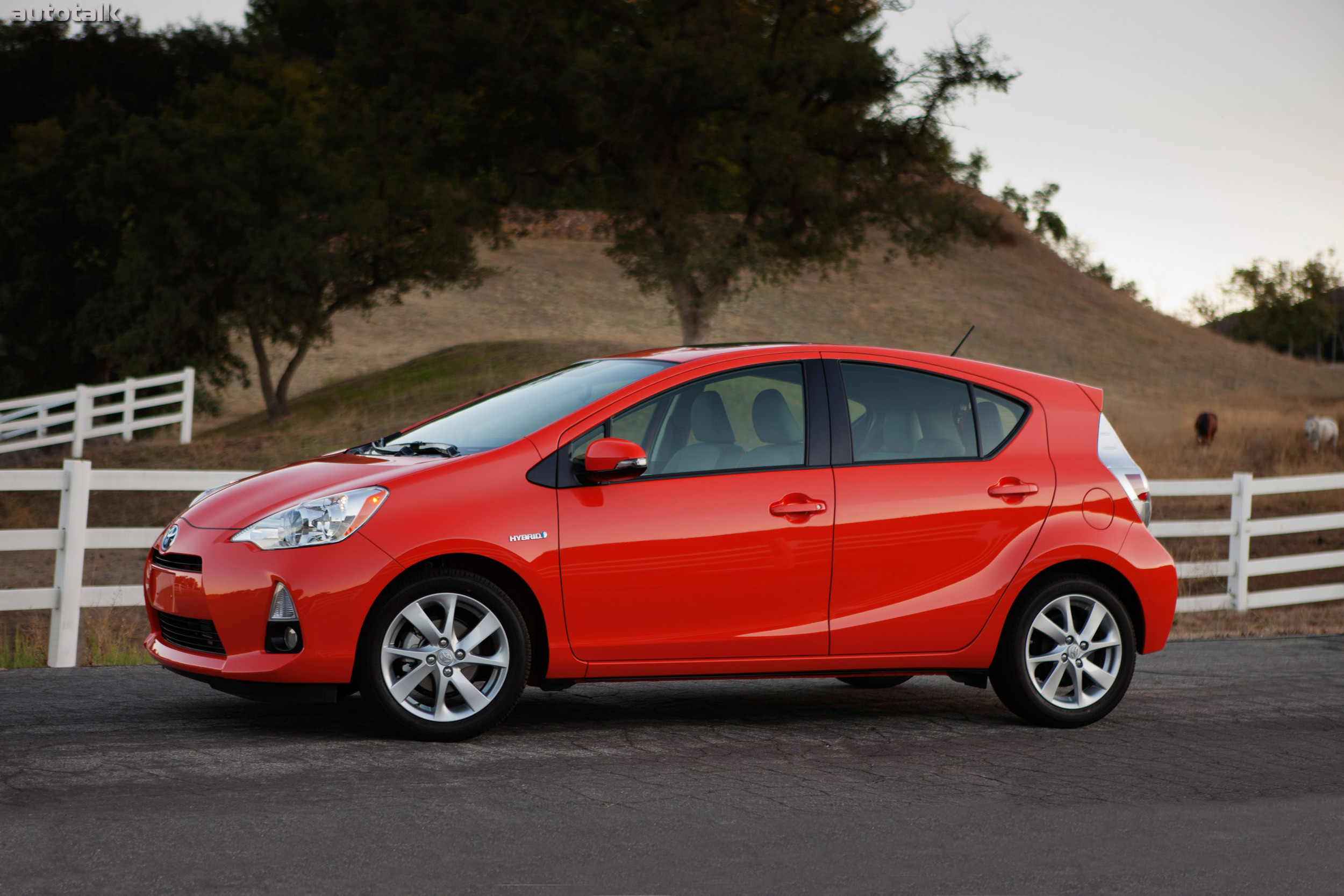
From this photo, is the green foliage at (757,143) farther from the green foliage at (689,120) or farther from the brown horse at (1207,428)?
the brown horse at (1207,428)

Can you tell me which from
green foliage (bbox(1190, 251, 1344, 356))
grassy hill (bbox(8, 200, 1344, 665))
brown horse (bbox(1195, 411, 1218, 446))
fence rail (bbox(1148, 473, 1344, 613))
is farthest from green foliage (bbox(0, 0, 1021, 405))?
green foliage (bbox(1190, 251, 1344, 356))

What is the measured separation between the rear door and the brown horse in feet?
86.4

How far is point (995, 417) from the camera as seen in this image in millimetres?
7109

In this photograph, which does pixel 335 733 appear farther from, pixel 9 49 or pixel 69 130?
pixel 9 49

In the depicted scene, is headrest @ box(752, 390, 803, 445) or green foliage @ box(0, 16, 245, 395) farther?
green foliage @ box(0, 16, 245, 395)

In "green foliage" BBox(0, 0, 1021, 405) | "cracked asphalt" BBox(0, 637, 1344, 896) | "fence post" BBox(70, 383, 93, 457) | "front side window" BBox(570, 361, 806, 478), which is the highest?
"green foliage" BBox(0, 0, 1021, 405)

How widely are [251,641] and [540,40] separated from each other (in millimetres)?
29409

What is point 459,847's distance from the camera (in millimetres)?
4590

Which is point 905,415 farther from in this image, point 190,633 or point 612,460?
point 190,633

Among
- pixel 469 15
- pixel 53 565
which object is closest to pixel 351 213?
pixel 469 15

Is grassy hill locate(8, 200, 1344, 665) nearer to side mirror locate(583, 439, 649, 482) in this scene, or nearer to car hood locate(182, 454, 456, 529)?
car hood locate(182, 454, 456, 529)

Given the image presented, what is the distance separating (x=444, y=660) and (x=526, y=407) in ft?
4.35

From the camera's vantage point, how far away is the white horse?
99.7ft

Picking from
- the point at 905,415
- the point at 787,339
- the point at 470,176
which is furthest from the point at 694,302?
the point at 905,415
